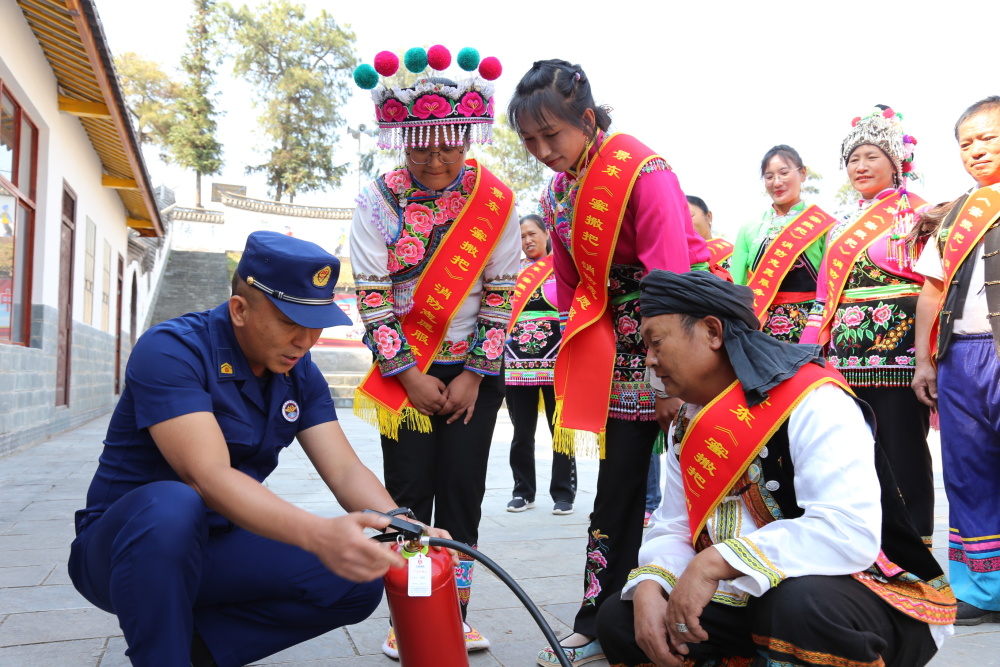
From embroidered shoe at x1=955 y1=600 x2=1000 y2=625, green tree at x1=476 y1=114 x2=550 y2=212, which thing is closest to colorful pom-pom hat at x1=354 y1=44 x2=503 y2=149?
embroidered shoe at x1=955 y1=600 x2=1000 y2=625

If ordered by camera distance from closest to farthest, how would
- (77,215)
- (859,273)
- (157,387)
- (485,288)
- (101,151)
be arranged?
(157,387) → (485,288) → (859,273) → (77,215) → (101,151)

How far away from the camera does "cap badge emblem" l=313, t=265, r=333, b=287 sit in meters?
2.02

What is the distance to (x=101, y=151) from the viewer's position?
11.4m

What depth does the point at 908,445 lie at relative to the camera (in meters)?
3.35

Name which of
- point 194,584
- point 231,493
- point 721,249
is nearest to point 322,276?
point 231,493

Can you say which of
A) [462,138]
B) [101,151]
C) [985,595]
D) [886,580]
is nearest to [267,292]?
[462,138]

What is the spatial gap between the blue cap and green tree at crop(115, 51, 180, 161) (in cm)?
3027

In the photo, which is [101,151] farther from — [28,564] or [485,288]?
[485,288]

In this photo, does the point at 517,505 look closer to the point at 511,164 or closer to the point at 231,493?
the point at 231,493

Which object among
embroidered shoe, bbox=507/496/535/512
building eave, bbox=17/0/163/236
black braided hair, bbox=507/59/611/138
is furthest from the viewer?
building eave, bbox=17/0/163/236

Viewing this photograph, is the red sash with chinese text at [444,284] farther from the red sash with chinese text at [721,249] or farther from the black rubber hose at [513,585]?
the red sash with chinese text at [721,249]

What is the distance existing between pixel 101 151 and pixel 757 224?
9968 mm

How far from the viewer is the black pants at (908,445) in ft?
10.8

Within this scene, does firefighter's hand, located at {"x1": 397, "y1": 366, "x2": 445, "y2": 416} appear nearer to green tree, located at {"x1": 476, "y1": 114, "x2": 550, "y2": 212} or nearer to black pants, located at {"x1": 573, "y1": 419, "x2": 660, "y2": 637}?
black pants, located at {"x1": 573, "y1": 419, "x2": 660, "y2": 637}
